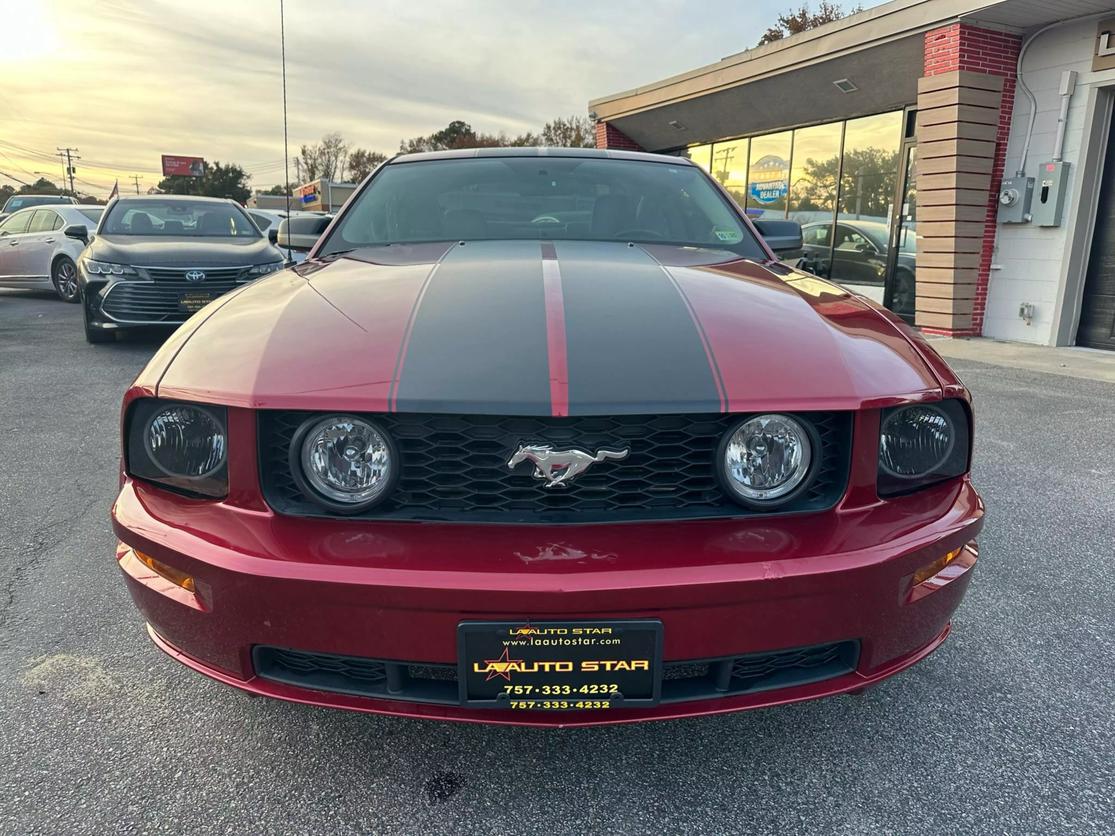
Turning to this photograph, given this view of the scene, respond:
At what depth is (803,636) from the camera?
1.41 metres

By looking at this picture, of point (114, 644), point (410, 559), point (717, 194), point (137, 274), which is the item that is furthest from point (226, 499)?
point (137, 274)

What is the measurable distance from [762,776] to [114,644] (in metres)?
1.81

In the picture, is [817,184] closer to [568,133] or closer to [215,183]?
[568,133]

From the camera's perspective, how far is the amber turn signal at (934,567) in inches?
59.2

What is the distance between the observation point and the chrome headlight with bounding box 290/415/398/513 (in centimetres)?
143

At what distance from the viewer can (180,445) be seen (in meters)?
1.56

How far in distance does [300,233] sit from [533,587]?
2.22 m

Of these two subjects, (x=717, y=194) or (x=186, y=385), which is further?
(x=717, y=194)

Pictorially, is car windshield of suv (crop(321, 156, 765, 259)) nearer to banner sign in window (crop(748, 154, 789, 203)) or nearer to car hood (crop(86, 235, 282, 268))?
car hood (crop(86, 235, 282, 268))

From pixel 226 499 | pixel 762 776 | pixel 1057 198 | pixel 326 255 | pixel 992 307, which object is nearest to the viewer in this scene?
pixel 226 499

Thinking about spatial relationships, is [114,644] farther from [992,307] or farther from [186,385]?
[992,307]

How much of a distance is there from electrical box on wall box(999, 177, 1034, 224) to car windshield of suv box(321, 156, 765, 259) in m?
7.06

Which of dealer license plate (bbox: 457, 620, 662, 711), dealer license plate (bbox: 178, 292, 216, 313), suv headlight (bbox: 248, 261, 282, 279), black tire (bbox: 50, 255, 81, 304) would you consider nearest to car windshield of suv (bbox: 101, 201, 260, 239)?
suv headlight (bbox: 248, 261, 282, 279)

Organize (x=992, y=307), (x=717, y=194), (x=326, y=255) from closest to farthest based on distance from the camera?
(x=326, y=255) → (x=717, y=194) → (x=992, y=307)
